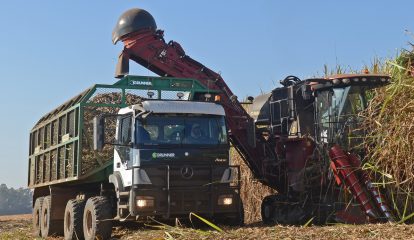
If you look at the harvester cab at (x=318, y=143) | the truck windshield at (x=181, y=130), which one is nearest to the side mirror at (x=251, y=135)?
the truck windshield at (x=181, y=130)

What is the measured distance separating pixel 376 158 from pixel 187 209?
3.35 meters

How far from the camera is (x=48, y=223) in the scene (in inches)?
532

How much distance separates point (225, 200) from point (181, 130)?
57.5 inches

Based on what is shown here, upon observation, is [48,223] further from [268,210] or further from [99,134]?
[268,210]

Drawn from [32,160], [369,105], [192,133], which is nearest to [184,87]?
[192,133]

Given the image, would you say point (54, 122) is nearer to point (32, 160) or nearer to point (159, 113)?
point (32, 160)

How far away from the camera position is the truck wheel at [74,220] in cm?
1166

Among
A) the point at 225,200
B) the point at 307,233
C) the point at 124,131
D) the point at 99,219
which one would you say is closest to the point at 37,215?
the point at 99,219

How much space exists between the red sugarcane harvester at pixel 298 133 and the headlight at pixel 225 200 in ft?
4.57

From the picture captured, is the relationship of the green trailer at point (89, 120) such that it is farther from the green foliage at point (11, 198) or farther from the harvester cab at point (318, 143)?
the green foliage at point (11, 198)

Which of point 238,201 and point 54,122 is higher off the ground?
point 54,122

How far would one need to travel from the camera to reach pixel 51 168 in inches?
551

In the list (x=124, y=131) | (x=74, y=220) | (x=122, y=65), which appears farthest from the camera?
(x=122, y=65)

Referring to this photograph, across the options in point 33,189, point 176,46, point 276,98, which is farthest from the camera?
point 33,189
